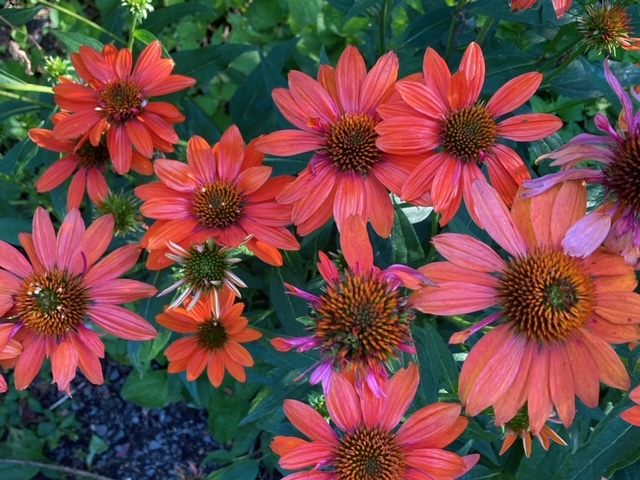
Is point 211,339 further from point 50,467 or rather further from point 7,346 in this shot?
point 50,467

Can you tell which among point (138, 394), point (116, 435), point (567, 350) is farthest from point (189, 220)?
point (116, 435)

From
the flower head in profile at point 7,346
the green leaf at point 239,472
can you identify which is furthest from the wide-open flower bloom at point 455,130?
the green leaf at point 239,472

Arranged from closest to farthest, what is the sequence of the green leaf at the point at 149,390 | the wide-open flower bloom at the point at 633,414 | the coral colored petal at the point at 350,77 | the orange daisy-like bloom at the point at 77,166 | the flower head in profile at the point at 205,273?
the wide-open flower bloom at the point at 633,414
the coral colored petal at the point at 350,77
the flower head in profile at the point at 205,273
the orange daisy-like bloom at the point at 77,166
the green leaf at the point at 149,390

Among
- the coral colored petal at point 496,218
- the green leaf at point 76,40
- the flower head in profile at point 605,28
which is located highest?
the green leaf at point 76,40

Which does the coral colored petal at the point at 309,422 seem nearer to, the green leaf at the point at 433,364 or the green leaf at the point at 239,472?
the green leaf at the point at 433,364

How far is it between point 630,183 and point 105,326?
1248 mm

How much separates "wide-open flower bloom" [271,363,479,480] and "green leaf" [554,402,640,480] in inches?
8.2

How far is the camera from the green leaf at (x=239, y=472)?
2.22 metres

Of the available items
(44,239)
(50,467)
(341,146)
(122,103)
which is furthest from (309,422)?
(50,467)

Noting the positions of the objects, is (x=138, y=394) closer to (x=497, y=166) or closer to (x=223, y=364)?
(x=223, y=364)

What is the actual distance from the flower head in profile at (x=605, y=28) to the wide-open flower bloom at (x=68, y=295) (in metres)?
1.27

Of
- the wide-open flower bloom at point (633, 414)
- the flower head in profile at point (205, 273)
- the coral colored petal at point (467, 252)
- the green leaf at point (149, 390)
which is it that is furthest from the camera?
the green leaf at point (149, 390)

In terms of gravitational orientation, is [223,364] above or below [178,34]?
below

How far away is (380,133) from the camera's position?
4.30 feet
